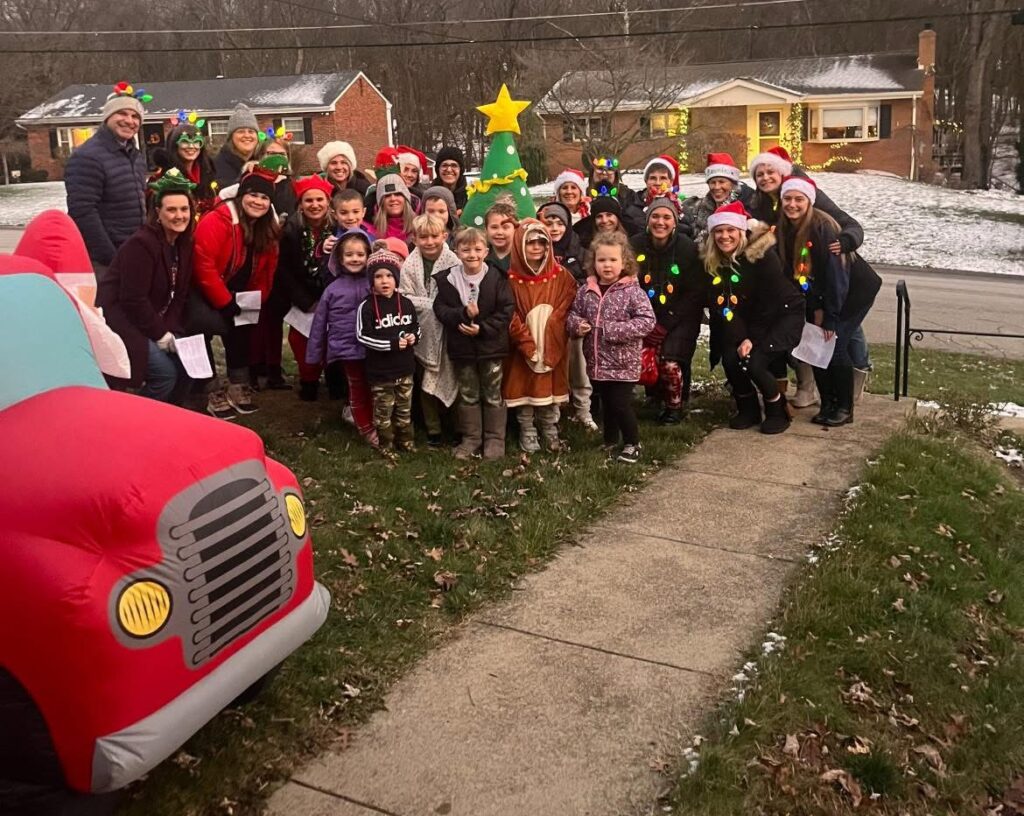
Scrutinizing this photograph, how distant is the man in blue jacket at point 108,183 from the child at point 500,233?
2372 mm

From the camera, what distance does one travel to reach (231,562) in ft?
9.62

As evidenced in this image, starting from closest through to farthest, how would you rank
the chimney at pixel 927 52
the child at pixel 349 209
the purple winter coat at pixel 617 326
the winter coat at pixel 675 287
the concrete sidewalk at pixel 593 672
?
the concrete sidewalk at pixel 593 672 → the purple winter coat at pixel 617 326 → the child at pixel 349 209 → the winter coat at pixel 675 287 → the chimney at pixel 927 52

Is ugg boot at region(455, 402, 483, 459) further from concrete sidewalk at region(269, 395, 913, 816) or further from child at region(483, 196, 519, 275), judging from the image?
concrete sidewalk at region(269, 395, 913, 816)

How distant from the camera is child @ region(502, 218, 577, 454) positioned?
6.45 m

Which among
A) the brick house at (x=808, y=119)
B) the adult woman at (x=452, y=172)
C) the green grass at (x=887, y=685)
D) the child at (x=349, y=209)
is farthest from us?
the brick house at (x=808, y=119)

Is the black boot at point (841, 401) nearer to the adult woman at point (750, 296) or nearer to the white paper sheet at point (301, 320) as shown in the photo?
the adult woman at point (750, 296)

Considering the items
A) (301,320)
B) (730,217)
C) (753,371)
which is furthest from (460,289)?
(753,371)

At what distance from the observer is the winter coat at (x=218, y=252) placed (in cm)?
648

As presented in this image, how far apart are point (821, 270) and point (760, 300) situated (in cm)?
50

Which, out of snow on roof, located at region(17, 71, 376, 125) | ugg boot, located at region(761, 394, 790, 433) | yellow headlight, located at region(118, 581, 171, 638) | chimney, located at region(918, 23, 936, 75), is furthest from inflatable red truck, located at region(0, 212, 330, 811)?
chimney, located at region(918, 23, 936, 75)

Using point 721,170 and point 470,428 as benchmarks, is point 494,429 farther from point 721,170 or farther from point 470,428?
point 721,170

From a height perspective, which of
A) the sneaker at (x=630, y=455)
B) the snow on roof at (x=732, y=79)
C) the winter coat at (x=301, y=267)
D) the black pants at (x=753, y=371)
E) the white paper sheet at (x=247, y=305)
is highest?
the snow on roof at (x=732, y=79)

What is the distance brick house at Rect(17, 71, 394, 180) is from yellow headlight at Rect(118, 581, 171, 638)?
144 ft

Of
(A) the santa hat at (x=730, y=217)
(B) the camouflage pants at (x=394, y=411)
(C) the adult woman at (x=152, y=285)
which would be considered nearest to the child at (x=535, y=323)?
(B) the camouflage pants at (x=394, y=411)
